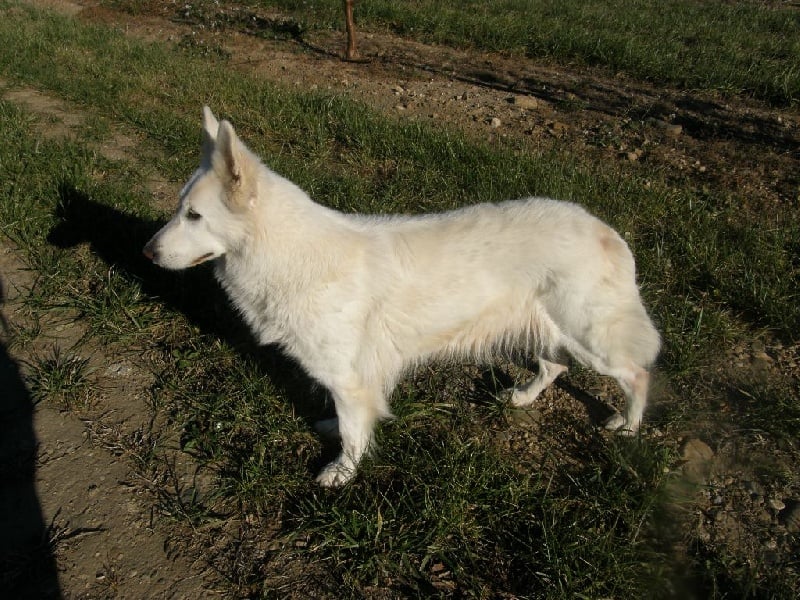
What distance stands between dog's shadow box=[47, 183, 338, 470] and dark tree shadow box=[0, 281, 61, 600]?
3.92 feet

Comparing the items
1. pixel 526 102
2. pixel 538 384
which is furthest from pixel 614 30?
pixel 538 384

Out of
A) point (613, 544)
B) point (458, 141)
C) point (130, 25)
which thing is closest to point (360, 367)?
point (613, 544)

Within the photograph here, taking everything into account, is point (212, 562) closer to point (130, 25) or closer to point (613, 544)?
point (613, 544)

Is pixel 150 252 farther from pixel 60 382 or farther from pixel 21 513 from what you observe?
pixel 21 513

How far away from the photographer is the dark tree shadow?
2561mm

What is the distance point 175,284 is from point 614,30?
9.62 m

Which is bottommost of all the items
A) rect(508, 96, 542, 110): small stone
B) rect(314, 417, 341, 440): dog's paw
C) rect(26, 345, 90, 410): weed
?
rect(26, 345, 90, 410): weed

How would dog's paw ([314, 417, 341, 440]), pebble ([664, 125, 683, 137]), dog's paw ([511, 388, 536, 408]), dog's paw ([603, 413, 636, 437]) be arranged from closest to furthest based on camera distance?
dog's paw ([603, 413, 636, 437])
dog's paw ([314, 417, 341, 440])
dog's paw ([511, 388, 536, 408])
pebble ([664, 125, 683, 137])

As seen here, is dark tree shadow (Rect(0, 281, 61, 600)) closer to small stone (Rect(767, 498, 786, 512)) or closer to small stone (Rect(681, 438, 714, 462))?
small stone (Rect(681, 438, 714, 462))

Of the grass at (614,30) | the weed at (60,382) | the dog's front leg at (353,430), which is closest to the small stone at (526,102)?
the grass at (614,30)

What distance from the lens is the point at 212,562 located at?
267cm

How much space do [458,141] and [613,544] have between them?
436 cm

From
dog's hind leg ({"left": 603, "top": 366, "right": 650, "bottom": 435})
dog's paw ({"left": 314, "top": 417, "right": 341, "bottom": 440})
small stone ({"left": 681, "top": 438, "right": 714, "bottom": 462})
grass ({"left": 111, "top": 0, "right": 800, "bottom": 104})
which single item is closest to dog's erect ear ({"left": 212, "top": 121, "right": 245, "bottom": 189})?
dog's paw ({"left": 314, "top": 417, "right": 341, "bottom": 440})

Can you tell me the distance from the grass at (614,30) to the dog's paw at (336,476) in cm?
748
